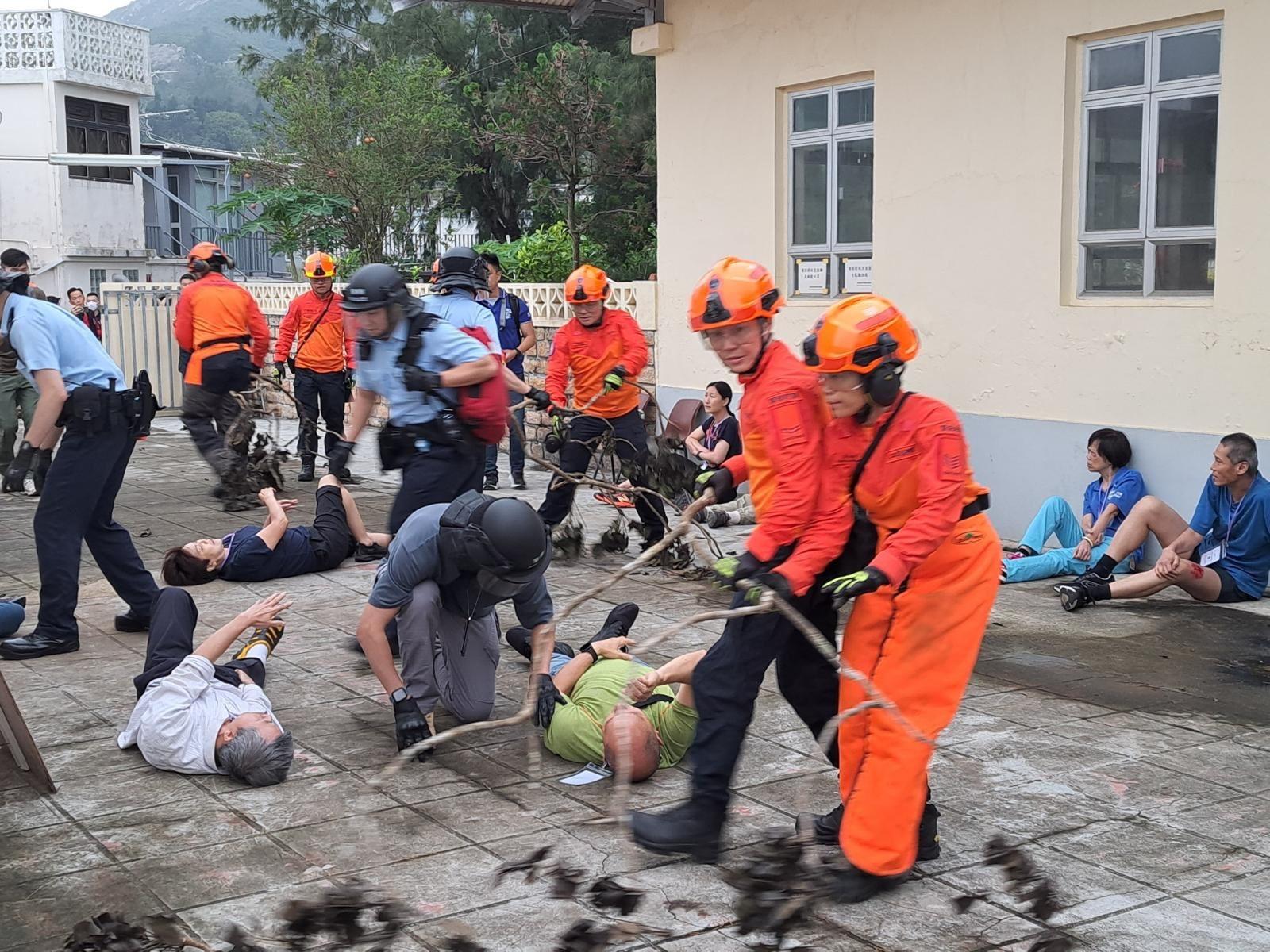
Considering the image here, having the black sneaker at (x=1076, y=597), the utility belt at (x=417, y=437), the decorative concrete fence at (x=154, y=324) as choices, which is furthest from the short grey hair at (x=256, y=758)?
the decorative concrete fence at (x=154, y=324)

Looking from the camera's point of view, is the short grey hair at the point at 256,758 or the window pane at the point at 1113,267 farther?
the window pane at the point at 1113,267

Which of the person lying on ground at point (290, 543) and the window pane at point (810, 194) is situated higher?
the window pane at point (810, 194)

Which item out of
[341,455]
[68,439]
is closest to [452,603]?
[341,455]

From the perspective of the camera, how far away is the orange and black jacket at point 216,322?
10875 mm

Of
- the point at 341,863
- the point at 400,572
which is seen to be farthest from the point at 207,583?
the point at 341,863

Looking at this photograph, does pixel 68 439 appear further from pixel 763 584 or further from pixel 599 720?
pixel 763 584

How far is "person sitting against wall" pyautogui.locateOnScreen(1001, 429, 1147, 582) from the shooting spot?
8508 millimetres

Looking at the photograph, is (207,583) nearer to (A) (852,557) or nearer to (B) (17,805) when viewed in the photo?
(B) (17,805)

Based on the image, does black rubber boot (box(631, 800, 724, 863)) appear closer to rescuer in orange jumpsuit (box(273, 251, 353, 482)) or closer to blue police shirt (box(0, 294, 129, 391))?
blue police shirt (box(0, 294, 129, 391))

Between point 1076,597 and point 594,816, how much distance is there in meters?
3.92

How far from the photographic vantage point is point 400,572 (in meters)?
5.31

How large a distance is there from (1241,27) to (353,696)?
609 centimetres

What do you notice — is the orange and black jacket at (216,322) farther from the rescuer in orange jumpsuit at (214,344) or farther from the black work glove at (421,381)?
the black work glove at (421,381)

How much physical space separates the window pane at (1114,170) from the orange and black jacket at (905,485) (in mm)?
5481
